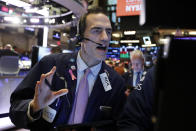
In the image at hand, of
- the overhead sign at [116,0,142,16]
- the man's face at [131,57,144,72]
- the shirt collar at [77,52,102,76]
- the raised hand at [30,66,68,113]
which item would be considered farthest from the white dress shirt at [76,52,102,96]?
the overhead sign at [116,0,142,16]

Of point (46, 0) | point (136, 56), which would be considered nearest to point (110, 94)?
point (136, 56)

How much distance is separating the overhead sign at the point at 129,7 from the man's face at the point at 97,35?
6.56 feet

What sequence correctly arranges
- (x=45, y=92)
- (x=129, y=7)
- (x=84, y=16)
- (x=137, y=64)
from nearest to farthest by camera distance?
(x=45, y=92) → (x=84, y=16) → (x=137, y=64) → (x=129, y=7)

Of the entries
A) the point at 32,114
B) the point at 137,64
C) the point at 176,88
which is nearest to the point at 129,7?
the point at 137,64

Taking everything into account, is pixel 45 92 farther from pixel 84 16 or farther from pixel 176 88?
pixel 84 16

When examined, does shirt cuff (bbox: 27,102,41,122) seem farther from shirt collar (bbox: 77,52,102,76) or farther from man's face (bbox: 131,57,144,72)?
man's face (bbox: 131,57,144,72)

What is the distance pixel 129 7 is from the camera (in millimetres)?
3395

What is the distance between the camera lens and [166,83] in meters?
0.34

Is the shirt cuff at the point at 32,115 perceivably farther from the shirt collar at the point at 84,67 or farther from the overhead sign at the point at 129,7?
the overhead sign at the point at 129,7

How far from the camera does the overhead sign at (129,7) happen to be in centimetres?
323

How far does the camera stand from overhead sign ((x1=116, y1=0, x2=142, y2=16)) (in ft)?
10.6

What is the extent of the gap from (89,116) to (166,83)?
0.84 meters

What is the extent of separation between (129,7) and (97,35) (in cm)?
234

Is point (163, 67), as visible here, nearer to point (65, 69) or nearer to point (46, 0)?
point (65, 69)
